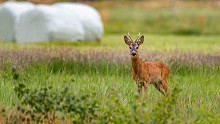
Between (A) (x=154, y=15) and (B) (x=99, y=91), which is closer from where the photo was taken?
(B) (x=99, y=91)

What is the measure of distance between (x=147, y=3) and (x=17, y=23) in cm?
1823

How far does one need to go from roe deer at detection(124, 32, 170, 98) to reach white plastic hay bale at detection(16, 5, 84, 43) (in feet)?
32.3

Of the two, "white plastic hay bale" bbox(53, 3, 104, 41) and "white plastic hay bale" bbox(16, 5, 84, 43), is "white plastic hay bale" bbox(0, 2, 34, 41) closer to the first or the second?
"white plastic hay bale" bbox(16, 5, 84, 43)

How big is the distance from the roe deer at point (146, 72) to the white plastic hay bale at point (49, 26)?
388 inches

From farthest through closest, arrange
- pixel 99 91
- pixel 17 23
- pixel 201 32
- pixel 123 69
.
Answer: pixel 201 32 → pixel 17 23 → pixel 123 69 → pixel 99 91

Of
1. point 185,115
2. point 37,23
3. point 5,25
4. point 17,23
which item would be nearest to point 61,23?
point 37,23

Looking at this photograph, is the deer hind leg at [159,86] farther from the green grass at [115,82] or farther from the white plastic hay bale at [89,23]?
the white plastic hay bale at [89,23]

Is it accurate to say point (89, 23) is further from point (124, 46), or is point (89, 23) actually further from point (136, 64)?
point (136, 64)

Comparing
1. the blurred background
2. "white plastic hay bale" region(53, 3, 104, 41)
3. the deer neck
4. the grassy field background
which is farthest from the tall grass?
the blurred background

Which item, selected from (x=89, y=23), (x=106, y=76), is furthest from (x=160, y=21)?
(x=106, y=76)

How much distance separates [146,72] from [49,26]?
1041cm

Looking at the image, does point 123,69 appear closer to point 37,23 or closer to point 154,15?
point 37,23

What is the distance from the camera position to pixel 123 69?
8453 millimetres

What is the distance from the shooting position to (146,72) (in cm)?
637
